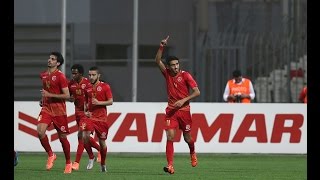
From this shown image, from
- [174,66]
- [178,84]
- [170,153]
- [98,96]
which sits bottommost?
[170,153]

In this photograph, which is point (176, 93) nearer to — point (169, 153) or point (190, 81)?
point (190, 81)

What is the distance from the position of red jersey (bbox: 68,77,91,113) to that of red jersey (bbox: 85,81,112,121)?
0.71 meters

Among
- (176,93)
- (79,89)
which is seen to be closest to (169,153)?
(176,93)

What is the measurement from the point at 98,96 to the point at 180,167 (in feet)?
7.84

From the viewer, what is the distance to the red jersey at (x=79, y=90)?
20264 mm

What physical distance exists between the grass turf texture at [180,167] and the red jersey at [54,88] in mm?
1079

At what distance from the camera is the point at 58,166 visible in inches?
808

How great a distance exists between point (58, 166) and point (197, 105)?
21.2ft

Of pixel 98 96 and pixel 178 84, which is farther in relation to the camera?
pixel 98 96

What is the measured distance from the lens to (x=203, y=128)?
1023 inches

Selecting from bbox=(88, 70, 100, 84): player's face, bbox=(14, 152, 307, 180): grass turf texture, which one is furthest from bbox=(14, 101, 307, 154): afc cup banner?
bbox=(88, 70, 100, 84): player's face

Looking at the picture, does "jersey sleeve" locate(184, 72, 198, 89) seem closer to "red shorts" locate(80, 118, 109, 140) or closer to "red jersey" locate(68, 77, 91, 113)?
"red shorts" locate(80, 118, 109, 140)

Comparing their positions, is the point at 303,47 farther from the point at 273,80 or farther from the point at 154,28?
the point at 154,28

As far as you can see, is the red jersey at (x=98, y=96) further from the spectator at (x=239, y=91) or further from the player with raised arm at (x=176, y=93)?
the spectator at (x=239, y=91)
